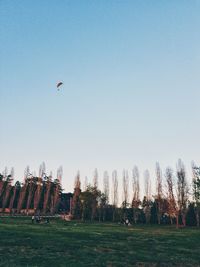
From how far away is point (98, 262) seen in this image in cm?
1750

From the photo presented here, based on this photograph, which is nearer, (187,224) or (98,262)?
(98,262)

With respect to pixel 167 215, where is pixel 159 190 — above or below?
above

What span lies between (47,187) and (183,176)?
43397mm

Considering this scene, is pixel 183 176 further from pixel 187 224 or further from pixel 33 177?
pixel 33 177

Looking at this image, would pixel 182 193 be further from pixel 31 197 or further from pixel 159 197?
pixel 31 197

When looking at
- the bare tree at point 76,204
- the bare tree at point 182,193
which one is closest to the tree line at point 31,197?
the bare tree at point 76,204

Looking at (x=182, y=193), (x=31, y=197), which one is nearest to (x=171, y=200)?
(x=182, y=193)

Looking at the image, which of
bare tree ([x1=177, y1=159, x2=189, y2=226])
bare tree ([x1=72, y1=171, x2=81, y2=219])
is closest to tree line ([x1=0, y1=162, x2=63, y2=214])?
bare tree ([x1=72, y1=171, x2=81, y2=219])

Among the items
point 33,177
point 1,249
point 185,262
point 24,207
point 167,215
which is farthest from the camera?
point 33,177

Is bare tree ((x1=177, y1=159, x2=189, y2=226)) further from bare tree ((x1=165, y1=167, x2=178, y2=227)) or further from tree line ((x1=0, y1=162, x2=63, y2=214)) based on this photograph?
tree line ((x1=0, y1=162, x2=63, y2=214))

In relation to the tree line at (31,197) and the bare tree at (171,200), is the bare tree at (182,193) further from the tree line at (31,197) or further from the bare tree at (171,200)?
the tree line at (31,197)

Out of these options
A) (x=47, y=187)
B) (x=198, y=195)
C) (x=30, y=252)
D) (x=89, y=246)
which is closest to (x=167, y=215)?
(x=198, y=195)

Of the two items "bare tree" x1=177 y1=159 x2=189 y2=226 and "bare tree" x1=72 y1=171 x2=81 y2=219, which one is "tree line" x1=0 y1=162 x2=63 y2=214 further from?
"bare tree" x1=177 y1=159 x2=189 y2=226

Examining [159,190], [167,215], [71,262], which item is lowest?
[71,262]
